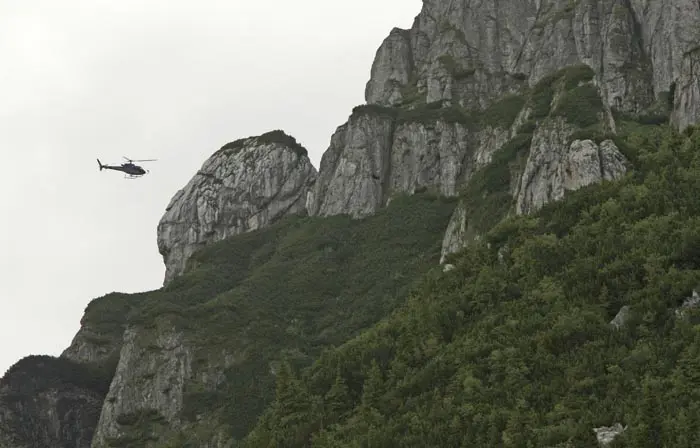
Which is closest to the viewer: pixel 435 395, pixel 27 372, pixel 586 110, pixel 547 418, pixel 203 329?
pixel 547 418

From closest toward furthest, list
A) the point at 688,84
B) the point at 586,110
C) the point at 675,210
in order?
the point at 675,210 < the point at 586,110 < the point at 688,84

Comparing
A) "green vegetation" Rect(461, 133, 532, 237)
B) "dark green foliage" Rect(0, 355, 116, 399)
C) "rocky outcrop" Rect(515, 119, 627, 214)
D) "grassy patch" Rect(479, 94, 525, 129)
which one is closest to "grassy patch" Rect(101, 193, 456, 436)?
"dark green foliage" Rect(0, 355, 116, 399)

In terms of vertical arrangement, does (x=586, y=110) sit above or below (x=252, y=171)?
below

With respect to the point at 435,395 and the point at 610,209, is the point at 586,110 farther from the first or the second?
the point at 435,395

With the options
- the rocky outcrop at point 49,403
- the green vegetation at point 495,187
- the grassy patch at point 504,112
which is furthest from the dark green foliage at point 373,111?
the rocky outcrop at point 49,403

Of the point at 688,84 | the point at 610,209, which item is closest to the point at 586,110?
the point at 688,84

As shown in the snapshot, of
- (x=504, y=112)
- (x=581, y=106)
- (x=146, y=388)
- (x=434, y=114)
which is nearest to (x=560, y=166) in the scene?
(x=581, y=106)

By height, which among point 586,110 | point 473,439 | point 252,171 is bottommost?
point 473,439

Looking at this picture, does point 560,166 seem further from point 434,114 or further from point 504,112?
point 434,114
